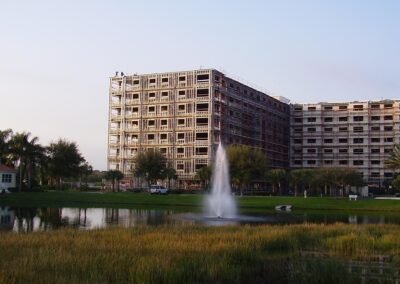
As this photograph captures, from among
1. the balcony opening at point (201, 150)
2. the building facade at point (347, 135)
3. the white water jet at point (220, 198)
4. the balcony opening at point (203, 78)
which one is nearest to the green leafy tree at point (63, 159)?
the balcony opening at point (201, 150)

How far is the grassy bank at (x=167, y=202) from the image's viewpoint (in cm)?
7831

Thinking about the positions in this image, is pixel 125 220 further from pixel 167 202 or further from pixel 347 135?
pixel 347 135

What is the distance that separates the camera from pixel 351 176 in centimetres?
11119

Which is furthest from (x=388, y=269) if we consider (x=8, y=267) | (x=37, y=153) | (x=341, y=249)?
(x=37, y=153)

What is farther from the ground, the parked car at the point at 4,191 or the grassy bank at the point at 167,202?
the parked car at the point at 4,191

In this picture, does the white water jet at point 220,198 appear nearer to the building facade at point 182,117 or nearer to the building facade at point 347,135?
the building facade at point 182,117

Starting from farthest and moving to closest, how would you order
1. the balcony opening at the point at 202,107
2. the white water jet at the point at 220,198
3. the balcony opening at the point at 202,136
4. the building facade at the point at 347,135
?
the building facade at the point at 347,135 < the balcony opening at the point at 202,107 < the balcony opening at the point at 202,136 < the white water jet at the point at 220,198

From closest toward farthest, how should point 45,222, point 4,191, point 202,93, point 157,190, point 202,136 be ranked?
point 45,222 < point 4,191 < point 157,190 < point 202,136 < point 202,93

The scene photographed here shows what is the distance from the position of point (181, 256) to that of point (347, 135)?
14906 cm

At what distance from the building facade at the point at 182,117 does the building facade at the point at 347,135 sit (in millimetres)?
20450

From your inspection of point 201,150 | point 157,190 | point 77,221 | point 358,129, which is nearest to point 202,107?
point 201,150

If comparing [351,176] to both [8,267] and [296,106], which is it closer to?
[296,106]

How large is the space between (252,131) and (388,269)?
126 metres

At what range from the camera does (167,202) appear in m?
81.1
